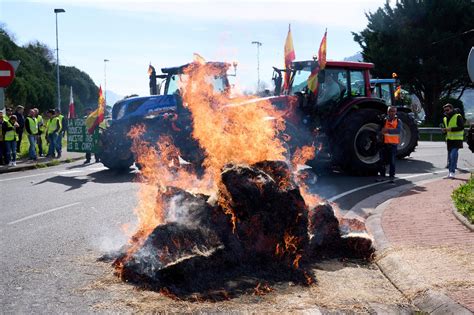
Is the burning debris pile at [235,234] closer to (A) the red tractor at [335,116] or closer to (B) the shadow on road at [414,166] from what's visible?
(A) the red tractor at [335,116]

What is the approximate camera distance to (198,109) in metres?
8.72

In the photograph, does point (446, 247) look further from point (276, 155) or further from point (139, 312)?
point (139, 312)

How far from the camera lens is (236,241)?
19.5 ft

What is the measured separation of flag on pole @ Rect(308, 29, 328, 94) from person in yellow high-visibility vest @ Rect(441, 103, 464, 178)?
11.6ft

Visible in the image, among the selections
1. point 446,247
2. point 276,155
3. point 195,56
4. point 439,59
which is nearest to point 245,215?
point 276,155

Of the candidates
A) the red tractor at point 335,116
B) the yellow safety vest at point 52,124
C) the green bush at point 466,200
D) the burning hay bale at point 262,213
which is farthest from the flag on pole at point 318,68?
the yellow safety vest at point 52,124

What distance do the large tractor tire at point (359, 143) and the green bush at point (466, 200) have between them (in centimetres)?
348

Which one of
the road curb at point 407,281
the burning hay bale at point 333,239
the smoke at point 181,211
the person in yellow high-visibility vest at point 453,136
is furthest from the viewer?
the person in yellow high-visibility vest at point 453,136

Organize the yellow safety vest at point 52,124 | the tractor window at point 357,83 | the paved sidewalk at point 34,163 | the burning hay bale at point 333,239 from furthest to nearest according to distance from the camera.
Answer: the yellow safety vest at point 52,124, the paved sidewalk at point 34,163, the tractor window at point 357,83, the burning hay bale at point 333,239

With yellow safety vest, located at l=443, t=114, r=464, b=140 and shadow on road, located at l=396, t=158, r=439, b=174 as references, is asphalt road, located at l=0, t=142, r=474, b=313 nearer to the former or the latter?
shadow on road, located at l=396, t=158, r=439, b=174

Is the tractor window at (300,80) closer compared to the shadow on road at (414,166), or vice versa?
the tractor window at (300,80)

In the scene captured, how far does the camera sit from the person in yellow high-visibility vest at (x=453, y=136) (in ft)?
43.6

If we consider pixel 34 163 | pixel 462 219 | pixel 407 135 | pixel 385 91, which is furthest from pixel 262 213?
pixel 385 91

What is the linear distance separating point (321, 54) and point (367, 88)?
99.2 inches
